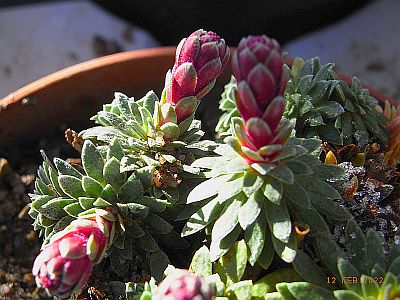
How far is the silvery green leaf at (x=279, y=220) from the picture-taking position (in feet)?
3.62

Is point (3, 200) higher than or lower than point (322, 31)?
lower

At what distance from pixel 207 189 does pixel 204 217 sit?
62 millimetres

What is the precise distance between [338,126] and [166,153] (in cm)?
45

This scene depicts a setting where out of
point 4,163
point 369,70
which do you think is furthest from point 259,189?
point 369,70

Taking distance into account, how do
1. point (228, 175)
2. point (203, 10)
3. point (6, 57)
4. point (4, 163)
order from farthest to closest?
point (203, 10)
point (6, 57)
point (4, 163)
point (228, 175)

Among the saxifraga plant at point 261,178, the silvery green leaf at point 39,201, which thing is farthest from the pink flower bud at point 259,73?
the silvery green leaf at point 39,201

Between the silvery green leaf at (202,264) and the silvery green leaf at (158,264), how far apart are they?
0.08 meters

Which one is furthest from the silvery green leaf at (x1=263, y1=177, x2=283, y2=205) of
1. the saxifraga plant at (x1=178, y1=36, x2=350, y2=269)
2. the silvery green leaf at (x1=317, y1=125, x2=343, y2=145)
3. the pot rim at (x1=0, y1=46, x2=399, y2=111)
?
the pot rim at (x1=0, y1=46, x2=399, y2=111)

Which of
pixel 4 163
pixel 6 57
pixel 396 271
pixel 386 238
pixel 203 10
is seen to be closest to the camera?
pixel 396 271

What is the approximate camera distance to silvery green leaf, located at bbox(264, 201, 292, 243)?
1104mm

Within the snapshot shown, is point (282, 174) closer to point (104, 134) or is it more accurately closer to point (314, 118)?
point (314, 118)

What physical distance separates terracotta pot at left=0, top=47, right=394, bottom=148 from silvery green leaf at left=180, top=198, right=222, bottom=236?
662 mm

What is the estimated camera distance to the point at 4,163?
1696 millimetres

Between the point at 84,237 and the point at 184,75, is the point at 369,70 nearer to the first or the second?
the point at 184,75
